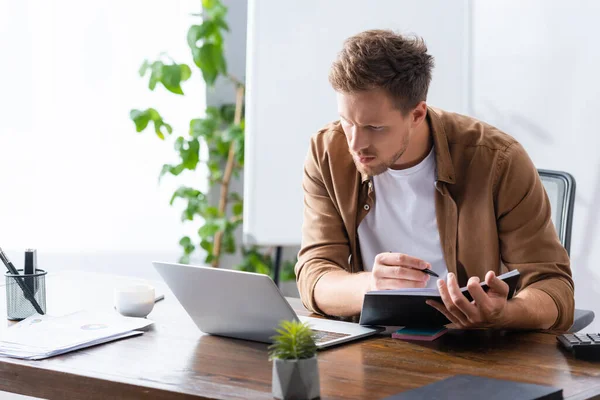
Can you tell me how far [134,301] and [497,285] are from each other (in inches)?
29.1

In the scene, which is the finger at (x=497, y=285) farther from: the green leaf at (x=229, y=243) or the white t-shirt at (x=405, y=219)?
the green leaf at (x=229, y=243)

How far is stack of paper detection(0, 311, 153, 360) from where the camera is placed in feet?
4.55

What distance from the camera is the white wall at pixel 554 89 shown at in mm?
2799

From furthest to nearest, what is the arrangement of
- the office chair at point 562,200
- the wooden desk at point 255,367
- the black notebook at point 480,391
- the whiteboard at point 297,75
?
the whiteboard at point 297,75, the office chair at point 562,200, the wooden desk at point 255,367, the black notebook at point 480,391

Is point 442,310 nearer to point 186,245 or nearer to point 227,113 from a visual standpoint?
point 186,245

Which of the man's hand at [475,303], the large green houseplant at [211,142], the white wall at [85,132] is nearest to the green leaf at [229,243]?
the large green houseplant at [211,142]

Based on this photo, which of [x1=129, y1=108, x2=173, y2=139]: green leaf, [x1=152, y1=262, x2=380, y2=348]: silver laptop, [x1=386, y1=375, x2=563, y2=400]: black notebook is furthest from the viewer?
[x1=129, y1=108, x2=173, y2=139]: green leaf

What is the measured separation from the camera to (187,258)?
12.3ft

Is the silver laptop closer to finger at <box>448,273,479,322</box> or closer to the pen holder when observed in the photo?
finger at <box>448,273,479,322</box>

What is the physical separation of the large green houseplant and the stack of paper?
1.91m

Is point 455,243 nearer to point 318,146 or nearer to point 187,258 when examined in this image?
point 318,146

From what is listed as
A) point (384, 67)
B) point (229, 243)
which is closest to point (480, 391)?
point (384, 67)

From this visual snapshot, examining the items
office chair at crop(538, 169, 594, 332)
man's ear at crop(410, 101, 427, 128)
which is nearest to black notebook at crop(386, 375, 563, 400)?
man's ear at crop(410, 101, 427, 128)

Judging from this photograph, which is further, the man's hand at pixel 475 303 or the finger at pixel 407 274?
the finger at pixel 407 274
